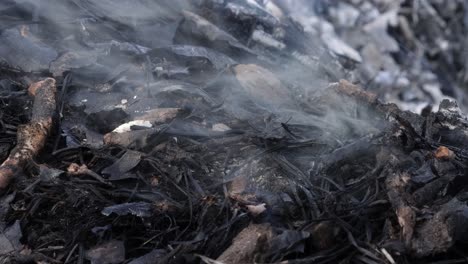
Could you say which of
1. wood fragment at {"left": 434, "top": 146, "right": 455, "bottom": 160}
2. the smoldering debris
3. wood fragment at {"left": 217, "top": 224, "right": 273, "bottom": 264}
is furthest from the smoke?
wood fragment at {"left": 217, "top": 224, "right": 273, "bottom": 264}

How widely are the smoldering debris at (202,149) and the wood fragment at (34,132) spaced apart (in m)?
0.01

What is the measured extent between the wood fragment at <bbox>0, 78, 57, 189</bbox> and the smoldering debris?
0.4 inches

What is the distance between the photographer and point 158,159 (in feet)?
10.0

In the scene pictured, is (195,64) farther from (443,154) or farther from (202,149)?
(443,154)

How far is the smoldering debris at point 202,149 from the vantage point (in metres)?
2.42

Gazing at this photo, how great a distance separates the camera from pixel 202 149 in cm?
325

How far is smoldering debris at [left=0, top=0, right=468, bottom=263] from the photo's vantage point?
7.94 ft

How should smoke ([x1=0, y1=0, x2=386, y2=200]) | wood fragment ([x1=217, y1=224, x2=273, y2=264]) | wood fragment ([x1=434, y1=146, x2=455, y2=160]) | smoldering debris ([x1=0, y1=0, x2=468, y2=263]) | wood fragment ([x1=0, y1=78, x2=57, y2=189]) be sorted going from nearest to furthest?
wood fragment ([x1=217, y1=224, x2=273, y2=264]) → smoldering debris ([x1=0, y1=0, x2=468, y2=263]) → wood fragment ([x1=0, y1=78, x2=57, y2=189]) → wood fragment ([x1=434, y1=146, x2=455, y2=160]) → smoke ([x1=0, y1=0, x2=386, y2=200])

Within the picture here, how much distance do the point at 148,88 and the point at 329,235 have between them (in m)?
2.12

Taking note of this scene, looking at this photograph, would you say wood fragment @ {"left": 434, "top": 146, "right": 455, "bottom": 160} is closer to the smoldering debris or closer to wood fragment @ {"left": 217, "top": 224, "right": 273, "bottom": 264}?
the smoldering debris

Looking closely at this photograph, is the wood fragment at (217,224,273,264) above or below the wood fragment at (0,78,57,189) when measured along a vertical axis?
above

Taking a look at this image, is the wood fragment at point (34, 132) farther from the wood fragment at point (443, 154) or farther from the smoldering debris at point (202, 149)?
the wood fragment at point (443, 154)

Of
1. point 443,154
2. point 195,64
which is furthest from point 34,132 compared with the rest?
point 443,154

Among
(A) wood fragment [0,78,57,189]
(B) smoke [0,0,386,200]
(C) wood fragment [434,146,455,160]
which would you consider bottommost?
(A) wood fragment [0,78,57,189]
